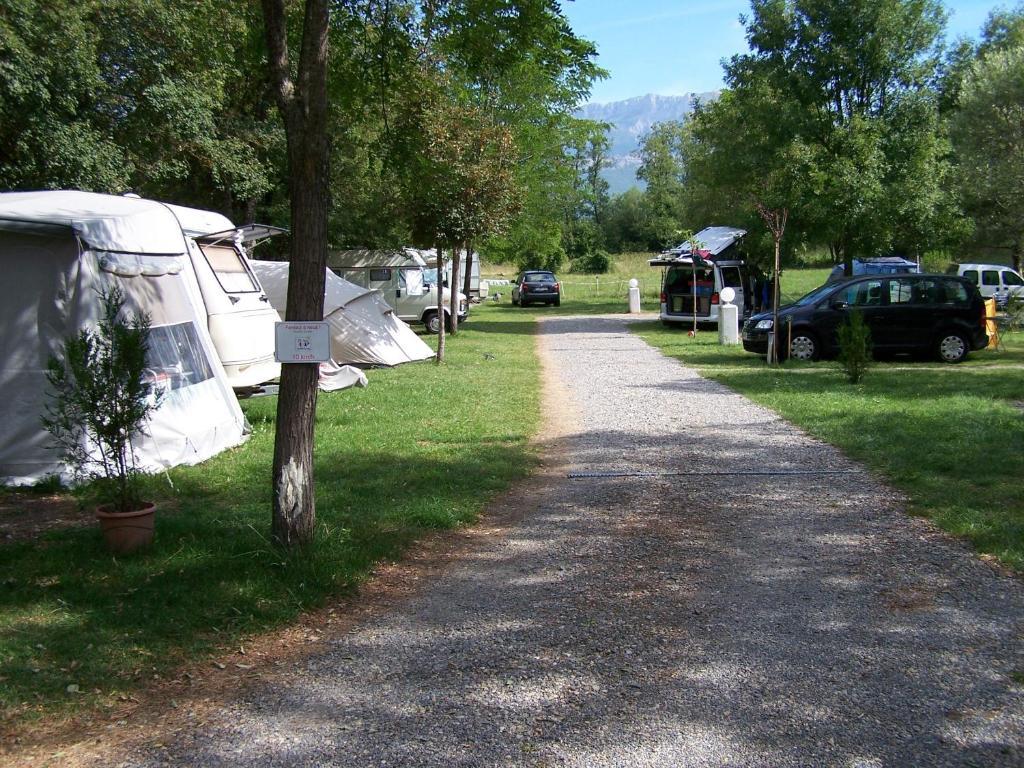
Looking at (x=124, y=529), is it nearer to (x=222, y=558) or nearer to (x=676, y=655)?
(x=222, y=558)

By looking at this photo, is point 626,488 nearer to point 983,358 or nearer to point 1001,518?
point 1001,518

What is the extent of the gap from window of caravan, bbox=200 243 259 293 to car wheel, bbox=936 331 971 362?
11791 mm

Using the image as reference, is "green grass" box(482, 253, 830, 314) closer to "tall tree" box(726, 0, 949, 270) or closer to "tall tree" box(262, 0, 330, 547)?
"tall tree" box(726, 0, 949, 270)

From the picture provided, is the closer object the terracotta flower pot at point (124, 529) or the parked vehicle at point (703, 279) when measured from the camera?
the terracotta flower pot at point (124, 529)

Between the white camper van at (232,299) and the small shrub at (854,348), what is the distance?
7.83 metres

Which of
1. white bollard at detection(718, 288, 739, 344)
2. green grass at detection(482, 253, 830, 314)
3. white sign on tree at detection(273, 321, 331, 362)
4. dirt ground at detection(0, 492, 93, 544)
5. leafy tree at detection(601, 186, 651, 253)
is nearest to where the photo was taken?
white sign on tree at detection(273, 321, 331, 362)

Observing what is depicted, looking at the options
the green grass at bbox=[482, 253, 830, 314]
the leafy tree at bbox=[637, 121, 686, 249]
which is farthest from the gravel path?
the leafy tree at bbox=[637, 121, 686, 249]

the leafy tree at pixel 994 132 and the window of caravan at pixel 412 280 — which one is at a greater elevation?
the leafy tree at pixel 994 132

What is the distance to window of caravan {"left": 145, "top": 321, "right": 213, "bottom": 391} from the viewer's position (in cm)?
869

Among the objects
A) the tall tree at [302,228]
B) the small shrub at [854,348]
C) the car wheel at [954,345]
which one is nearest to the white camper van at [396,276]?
the car wheel at [954,345]

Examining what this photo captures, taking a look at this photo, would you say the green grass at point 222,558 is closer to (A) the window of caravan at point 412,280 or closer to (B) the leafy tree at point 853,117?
(A) the window of caravan at point 412,280

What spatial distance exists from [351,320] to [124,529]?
11259mm

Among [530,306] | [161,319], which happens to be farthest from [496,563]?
[530,306]

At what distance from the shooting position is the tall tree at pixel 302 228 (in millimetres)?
5430
